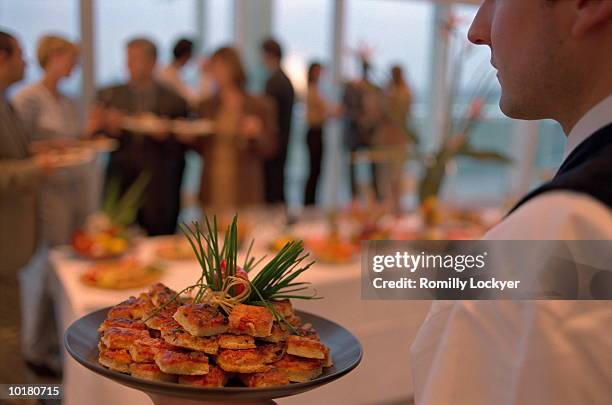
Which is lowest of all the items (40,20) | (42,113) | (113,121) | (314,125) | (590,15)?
(314,125)

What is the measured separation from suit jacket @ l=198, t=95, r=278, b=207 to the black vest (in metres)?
3.11

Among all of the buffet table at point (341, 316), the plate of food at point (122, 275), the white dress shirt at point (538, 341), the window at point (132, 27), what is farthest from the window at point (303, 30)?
the white dress shirt at point (538, 341)

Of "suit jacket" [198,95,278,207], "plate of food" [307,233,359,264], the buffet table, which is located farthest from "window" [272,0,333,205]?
the buffet table

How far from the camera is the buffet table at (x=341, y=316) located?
1111mm

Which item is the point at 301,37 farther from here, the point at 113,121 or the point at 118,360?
the point at 118,360

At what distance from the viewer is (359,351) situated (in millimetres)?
769

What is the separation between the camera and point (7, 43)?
79.3 inches

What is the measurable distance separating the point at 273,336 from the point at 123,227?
1758 millimetres

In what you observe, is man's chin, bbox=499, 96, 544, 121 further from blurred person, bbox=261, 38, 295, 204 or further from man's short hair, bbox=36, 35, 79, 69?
blurred person, bbox=261, 38, 295, 204

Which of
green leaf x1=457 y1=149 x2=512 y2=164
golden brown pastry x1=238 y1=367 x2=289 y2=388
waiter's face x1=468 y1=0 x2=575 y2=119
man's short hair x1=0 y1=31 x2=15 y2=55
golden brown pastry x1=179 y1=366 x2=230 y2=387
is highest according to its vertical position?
waiter's face x1=468 y1=0 x2=575 y2=119

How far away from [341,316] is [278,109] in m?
2.58

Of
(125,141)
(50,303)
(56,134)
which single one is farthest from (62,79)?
(50,303)

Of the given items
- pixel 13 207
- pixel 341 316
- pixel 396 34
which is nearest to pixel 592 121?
pixel 341 316

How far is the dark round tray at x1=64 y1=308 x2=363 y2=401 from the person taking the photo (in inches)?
25.3
